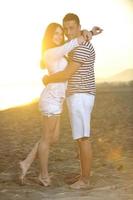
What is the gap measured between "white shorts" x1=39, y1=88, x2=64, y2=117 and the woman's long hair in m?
0.50

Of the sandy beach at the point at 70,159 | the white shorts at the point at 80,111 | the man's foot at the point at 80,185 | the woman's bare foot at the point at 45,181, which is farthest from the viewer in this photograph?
the woman's bare foot at the point at 45,181

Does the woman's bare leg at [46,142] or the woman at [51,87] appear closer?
the woman at [51,87]

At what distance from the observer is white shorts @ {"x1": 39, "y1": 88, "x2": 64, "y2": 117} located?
7.03 metres

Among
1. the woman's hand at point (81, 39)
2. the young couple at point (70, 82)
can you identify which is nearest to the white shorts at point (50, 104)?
the young couple at point (70, 82)

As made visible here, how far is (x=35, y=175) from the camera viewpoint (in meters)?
7.86

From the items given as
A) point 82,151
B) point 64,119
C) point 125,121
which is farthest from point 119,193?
point 64,119

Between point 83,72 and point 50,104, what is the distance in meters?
0.52

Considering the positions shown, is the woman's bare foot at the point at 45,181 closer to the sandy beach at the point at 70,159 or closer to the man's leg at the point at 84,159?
the sandy beach at the point at 70,159

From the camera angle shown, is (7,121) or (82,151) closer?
(82,151)

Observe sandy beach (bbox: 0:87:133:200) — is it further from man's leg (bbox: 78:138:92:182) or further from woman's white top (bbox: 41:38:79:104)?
woman's white top (bbox: 41:38:79:104)

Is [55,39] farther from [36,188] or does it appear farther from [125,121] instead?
[125,121]

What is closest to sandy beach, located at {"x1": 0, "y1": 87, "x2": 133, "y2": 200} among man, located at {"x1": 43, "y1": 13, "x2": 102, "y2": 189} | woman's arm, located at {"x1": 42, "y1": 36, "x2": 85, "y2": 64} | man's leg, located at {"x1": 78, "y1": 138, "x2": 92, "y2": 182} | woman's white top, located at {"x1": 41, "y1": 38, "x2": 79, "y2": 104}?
man's leg, located at {"x1": 78, "y1": 138, "x2": 92, "y2": 182}

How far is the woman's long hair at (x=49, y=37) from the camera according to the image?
6.99 metres

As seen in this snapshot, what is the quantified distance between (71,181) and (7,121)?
7.65 metres
